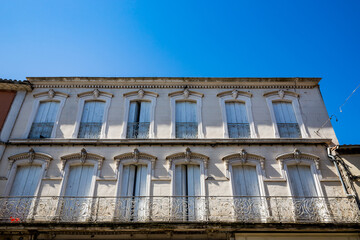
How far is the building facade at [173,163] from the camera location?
10125 millimetres

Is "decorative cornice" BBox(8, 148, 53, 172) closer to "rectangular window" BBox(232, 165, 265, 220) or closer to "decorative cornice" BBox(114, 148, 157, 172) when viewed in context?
"decorative cornice" BBox(114, 148, 157, 172)

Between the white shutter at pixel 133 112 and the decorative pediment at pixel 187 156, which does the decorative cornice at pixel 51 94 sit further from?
the decorative pediment at pixel 187 156

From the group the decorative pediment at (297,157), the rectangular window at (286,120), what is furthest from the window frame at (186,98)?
the decorative pediment at (297,157)

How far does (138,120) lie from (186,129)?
A: 2.28 m

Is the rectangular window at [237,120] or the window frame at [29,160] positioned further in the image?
the rectangular window at [237,120]

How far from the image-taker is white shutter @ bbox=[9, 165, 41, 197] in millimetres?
11274

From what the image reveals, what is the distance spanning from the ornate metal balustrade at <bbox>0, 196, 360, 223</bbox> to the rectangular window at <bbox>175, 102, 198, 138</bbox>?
302 centimetres

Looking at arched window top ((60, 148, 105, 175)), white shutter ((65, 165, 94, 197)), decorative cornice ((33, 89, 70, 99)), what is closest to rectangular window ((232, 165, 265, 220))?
arched window top ((60, 148, 105, 175))

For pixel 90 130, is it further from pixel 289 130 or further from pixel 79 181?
pixel 289 130

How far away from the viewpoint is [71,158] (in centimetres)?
1192

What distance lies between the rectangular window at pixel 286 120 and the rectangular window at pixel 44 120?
407 inches

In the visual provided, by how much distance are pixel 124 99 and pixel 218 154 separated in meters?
5.26

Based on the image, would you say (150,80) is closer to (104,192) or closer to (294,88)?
(104,192)

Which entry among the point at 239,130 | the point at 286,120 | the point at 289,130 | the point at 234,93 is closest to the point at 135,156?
the point at 239,130
